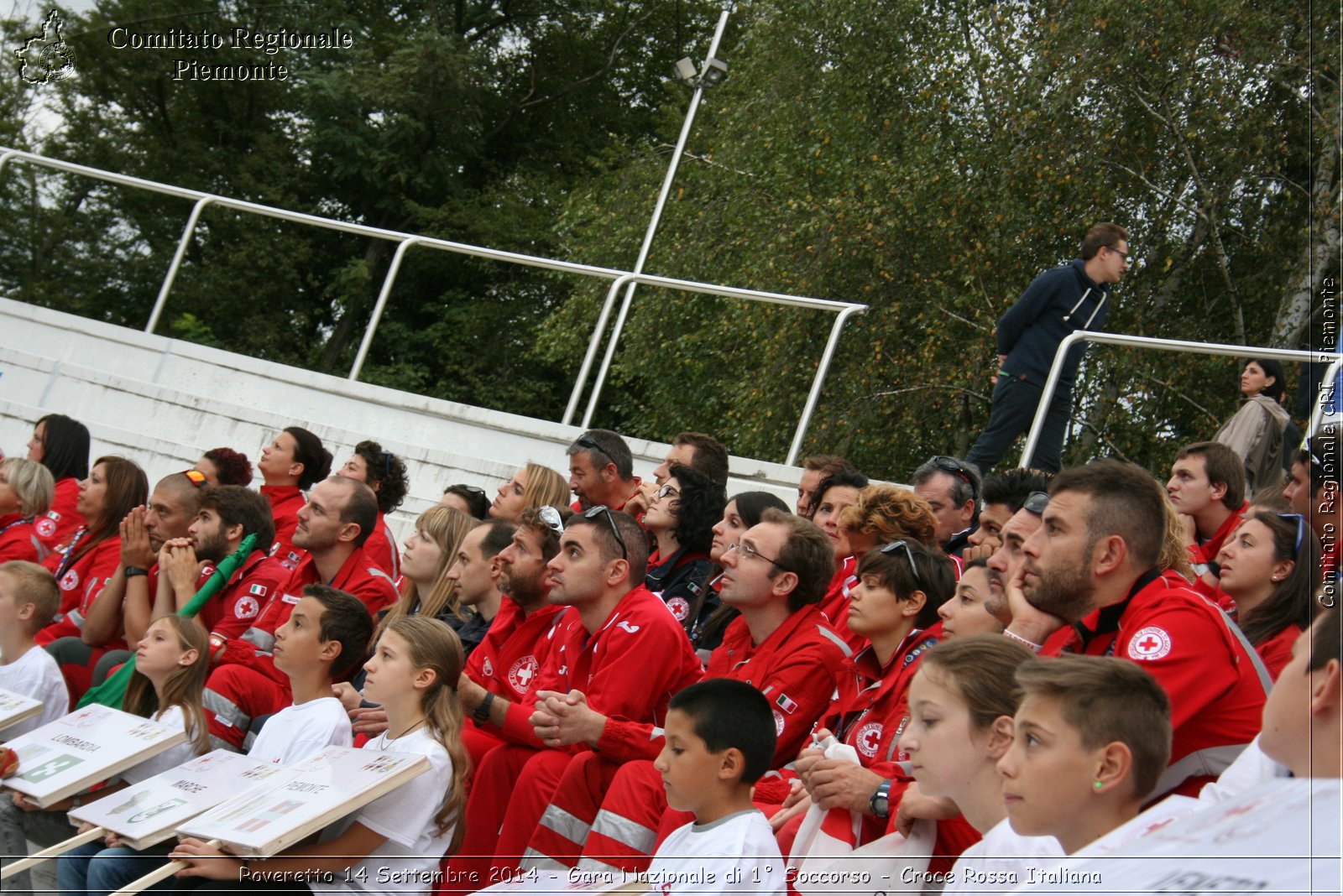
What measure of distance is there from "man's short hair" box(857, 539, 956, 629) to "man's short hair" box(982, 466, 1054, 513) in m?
1.09

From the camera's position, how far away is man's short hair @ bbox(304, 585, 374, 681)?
508cm

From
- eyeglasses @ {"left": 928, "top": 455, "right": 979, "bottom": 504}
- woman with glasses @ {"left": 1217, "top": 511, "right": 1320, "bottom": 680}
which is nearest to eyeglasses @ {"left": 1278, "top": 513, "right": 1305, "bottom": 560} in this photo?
woman with glasses @ {"left": 1217, "top": 511, "right": 1320, "bottom": 680}

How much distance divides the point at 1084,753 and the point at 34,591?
15.7ft

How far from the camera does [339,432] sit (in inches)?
374

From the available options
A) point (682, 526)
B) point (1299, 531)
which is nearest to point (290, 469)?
point (682, 526)

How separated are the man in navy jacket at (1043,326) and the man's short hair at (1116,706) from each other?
15.8 feet

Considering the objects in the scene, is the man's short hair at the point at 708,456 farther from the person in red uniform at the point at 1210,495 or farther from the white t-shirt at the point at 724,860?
the white t-shirt at the point at 724,860

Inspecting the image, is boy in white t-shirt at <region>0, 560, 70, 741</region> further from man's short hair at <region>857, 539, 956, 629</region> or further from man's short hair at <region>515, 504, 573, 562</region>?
man's short hair at <region>857, 539, 956, 629</region>

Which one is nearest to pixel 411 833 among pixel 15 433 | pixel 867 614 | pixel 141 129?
pixel 867 614

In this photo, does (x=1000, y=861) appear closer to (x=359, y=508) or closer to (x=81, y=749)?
(x=81, y=749)

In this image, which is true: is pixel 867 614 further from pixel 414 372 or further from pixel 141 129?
pixel 141 129

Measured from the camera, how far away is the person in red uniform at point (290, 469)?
7680 mm

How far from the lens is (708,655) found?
17.7 ft

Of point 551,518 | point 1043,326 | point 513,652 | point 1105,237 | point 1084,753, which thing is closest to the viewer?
point 1084,753
